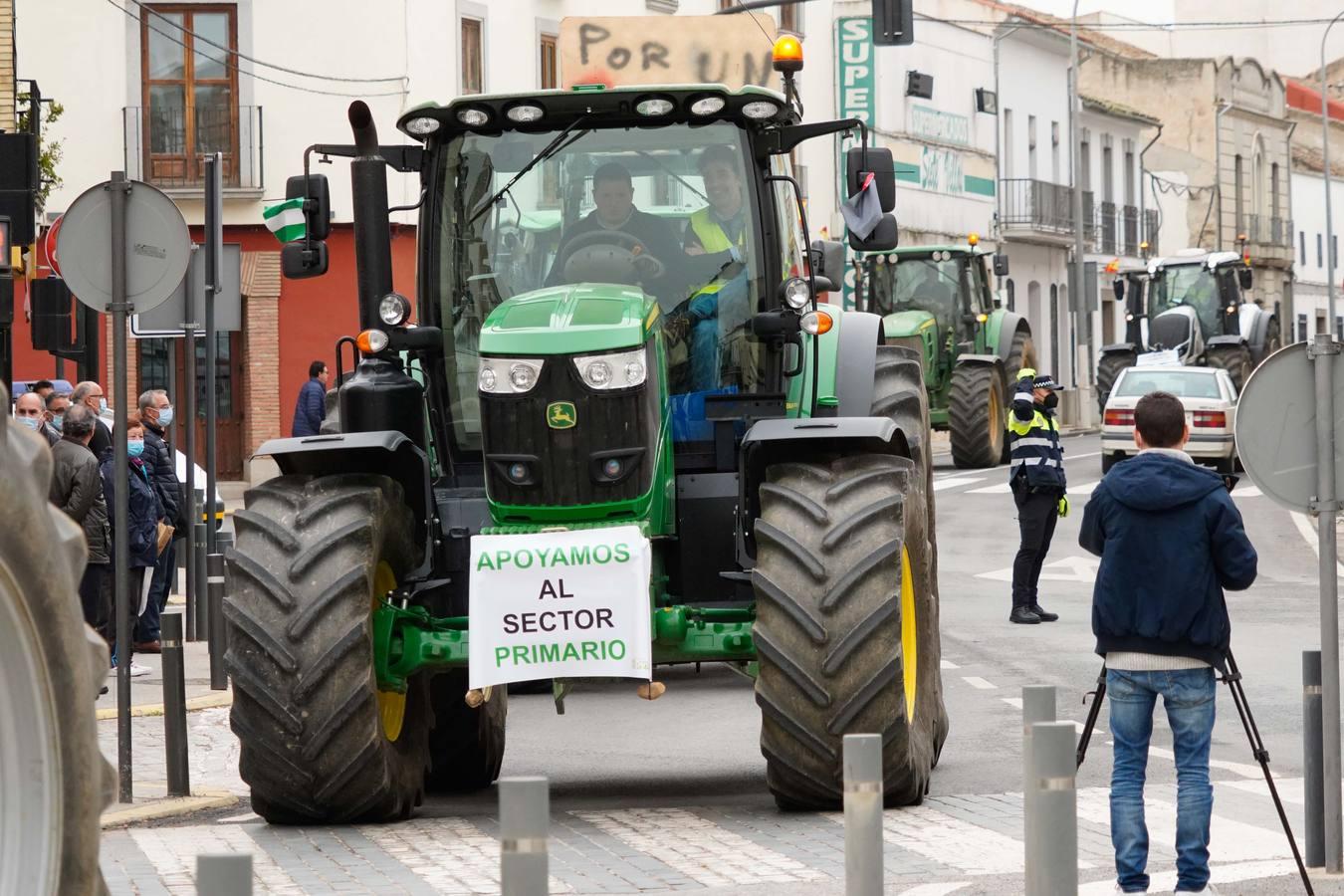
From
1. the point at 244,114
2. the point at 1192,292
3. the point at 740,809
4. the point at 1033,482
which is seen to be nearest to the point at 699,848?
the point at 740,809

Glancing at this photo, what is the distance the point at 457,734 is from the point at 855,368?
2320 mm

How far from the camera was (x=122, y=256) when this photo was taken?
11109mm

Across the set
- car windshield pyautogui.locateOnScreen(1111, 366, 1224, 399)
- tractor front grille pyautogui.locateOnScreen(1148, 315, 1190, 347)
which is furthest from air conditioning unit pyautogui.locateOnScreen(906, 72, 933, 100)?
car windshield pyautogui.locateOnScreen(1111, 366, 1224, 399)

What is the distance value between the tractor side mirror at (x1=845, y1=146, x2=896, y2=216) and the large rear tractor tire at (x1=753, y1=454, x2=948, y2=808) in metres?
1.37

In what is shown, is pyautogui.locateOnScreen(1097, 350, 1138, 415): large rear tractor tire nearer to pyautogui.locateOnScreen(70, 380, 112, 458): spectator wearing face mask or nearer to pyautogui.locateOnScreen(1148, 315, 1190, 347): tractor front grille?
pyautogui.locateOnScreen(1148, 315, 1190, 347): tractor front grille

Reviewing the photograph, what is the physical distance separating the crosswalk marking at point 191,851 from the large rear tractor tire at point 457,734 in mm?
1329

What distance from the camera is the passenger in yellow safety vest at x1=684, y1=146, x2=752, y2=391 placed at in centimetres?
1030

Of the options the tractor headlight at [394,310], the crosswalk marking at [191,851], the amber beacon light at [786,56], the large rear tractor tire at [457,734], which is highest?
the amber beacon light at [786,56]

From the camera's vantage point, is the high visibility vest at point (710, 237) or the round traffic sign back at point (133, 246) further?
the round traffic sign back at point (133, 246)

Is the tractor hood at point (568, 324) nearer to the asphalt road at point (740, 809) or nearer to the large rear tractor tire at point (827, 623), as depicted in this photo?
the large rear tractor tire at point (827, 623)

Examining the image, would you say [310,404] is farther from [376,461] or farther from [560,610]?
[560,610]

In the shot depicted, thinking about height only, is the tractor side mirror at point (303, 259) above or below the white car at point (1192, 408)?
above

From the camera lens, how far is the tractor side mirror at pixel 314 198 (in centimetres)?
1064

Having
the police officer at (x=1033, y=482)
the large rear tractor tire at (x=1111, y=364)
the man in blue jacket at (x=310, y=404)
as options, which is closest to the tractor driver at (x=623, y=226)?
the police officer at (x=1033, y=482)
